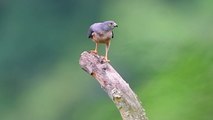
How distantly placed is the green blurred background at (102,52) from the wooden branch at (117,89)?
905 millimetres

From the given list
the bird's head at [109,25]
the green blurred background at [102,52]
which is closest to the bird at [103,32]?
A: the bird's head at [109,25]

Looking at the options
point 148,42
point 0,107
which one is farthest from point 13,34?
point 148,42

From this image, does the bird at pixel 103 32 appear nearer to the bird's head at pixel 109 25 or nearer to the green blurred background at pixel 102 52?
the bird's head at pixel 109 25

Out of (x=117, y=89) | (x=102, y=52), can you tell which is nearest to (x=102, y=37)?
(x=117, y=89)

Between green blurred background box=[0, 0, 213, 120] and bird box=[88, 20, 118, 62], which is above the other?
green blurred background box=[0, 0, 213, 120]

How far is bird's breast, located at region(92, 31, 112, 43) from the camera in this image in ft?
8.07

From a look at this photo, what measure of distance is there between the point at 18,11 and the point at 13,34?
0.22 m

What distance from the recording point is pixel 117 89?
238 cm

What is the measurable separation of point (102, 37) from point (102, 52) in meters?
1.57

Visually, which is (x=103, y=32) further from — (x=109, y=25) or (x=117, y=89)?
(x=117, y=89)

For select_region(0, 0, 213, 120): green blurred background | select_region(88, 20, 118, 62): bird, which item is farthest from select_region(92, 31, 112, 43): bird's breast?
select_region(0, 0, 213, 120): green blurred background

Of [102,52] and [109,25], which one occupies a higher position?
[102,52]

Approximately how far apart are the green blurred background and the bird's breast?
906 millimetres

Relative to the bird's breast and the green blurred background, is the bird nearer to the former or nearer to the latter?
the bird's breast
